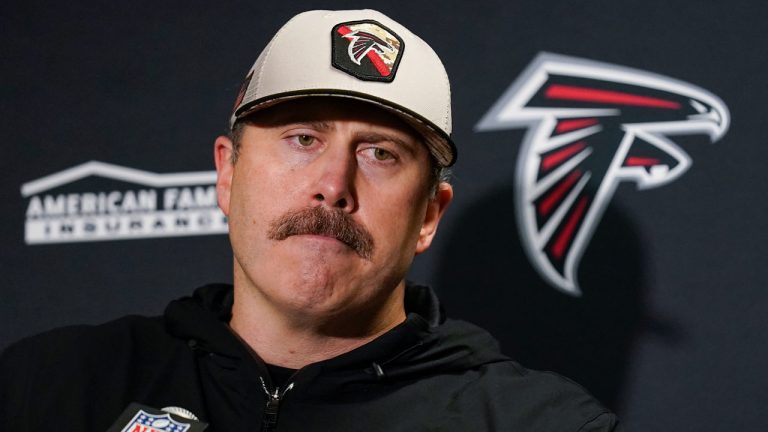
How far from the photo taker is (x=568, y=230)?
4.86ft

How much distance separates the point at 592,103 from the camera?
4.88ft

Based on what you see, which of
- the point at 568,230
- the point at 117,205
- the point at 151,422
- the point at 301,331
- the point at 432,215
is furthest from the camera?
the point at 117,205

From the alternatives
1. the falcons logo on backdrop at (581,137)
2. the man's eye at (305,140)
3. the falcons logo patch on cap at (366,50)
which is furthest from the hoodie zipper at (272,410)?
the falcons logo on backdrop at (581,137)

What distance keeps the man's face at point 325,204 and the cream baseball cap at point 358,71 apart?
24mm

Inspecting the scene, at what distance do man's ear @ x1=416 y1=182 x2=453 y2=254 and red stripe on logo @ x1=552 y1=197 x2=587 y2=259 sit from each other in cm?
28

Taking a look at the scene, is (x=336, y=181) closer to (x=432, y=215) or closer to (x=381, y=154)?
(x=381, y=154)

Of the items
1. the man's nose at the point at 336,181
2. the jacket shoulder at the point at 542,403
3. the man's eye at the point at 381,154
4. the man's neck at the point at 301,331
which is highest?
the man's eye at the point at 381,154

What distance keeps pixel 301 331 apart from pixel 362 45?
0.38 m

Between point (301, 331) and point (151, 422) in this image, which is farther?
point (301, 331)

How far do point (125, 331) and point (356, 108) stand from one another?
45 centimetres

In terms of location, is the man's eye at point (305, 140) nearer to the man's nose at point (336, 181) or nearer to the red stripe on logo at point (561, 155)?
the man's nose at point (336, 181)

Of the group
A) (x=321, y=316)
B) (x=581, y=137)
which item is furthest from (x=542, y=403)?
(x=581, y=137)

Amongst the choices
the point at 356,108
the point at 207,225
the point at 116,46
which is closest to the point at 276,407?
the point at 356,108

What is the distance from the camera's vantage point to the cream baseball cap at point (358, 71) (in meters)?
1.10
